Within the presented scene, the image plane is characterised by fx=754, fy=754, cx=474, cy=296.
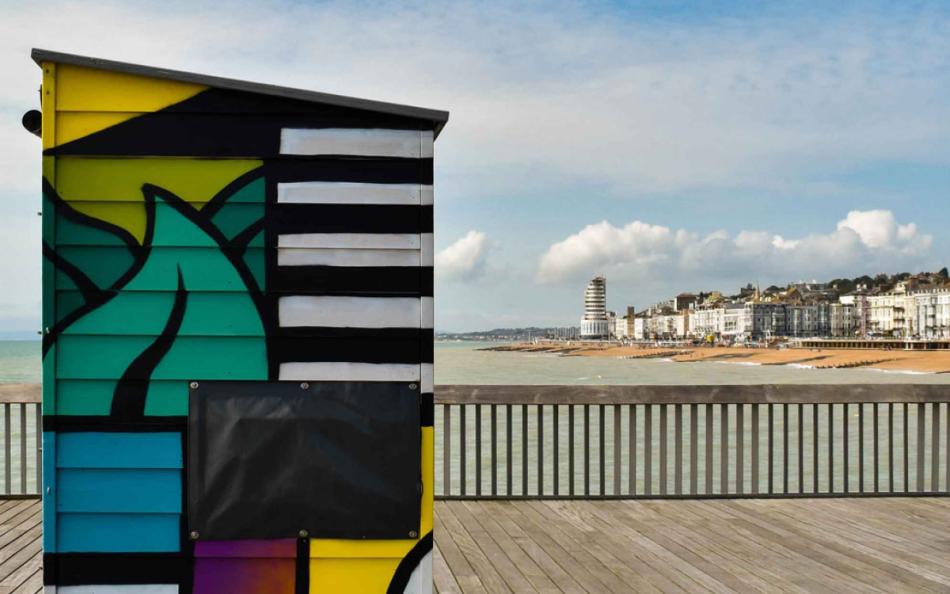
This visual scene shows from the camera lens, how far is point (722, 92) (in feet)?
59.9

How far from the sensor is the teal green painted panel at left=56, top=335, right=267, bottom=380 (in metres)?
2.39

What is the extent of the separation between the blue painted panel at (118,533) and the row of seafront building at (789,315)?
9262 cm

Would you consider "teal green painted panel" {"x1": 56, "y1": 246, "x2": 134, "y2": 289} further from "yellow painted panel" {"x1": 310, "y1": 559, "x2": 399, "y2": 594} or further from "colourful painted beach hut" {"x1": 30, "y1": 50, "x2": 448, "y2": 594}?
"yellow painted panel" {"x1": 310, "y1": 559, "x2": 399, "y2": 594}

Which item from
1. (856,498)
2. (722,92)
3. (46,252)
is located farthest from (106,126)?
(722,92)

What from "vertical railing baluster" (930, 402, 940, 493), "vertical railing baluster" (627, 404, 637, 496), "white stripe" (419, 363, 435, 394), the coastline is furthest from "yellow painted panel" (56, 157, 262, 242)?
the coastline

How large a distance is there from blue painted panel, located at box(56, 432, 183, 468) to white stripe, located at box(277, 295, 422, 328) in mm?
534

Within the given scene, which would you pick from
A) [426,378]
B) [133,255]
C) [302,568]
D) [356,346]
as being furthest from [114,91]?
[302,568]

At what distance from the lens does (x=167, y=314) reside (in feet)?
7.86

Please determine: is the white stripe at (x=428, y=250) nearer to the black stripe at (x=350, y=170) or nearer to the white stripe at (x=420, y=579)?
the black stripe at (x=350, y=170)

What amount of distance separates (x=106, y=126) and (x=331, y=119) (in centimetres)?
72

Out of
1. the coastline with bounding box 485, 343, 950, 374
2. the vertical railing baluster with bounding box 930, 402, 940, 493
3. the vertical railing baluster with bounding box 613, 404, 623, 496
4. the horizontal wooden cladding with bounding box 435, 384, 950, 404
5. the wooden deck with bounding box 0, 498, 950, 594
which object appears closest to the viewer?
the wooden deck with bounding box 0, 498, 950, 594

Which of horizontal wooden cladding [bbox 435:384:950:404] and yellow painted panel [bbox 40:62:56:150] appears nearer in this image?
yellow painted panel [bbox 40:62:56:150]

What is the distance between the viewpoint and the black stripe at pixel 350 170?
2.42m

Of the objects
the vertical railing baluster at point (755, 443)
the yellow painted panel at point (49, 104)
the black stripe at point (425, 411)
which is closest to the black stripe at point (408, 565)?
the black stripe at point (425, 411)
